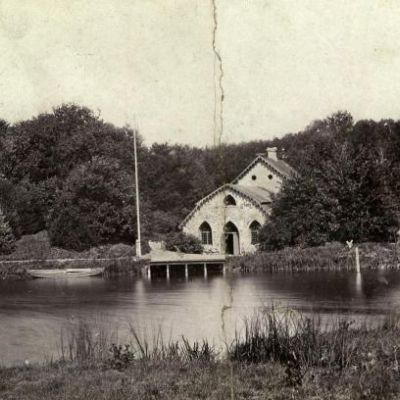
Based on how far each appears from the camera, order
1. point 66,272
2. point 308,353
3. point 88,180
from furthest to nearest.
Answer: point 88,180
point 66,272
point 308,353

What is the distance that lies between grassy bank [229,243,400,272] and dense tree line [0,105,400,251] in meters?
2.13

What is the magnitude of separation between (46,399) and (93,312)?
736 inches

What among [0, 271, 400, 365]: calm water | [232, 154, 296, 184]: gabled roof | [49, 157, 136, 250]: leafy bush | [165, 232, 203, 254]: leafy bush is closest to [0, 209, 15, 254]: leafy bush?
[49, 157, 136, 250]: leafy bush

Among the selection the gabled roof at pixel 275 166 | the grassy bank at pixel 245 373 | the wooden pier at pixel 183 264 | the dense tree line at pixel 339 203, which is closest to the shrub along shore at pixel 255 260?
the wooden pier at pixel 183 264

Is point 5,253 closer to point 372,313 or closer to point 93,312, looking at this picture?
point 93,312

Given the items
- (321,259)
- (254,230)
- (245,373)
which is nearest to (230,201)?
(254,230)

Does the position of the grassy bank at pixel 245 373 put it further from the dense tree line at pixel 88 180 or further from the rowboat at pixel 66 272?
the dense tree line at pixel 88 180

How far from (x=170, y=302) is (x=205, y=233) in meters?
23.1

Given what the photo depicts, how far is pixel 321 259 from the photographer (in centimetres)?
4238

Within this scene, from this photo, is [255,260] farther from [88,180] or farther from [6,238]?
[6,238]

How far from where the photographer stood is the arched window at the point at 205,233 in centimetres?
5444

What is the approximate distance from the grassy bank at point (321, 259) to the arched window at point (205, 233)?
30.4 feet

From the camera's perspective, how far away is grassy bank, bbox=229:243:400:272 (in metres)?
41.8

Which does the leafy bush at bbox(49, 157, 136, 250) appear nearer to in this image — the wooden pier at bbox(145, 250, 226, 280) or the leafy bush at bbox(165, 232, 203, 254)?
the leafy bush at bbox(165, 232, 203, 254)
